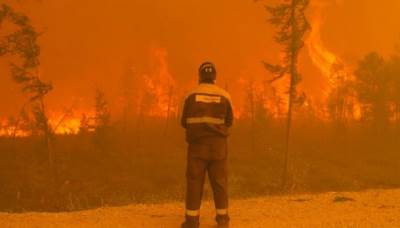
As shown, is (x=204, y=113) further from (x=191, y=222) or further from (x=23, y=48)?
(x=23, y=48)

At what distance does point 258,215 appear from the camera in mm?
10750

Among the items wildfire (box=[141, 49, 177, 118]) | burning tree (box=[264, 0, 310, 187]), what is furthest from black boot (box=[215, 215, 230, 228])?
wildfire (box=[141, 49, 177, 118])

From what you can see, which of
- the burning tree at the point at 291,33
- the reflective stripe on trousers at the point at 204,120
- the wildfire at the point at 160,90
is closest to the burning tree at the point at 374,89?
the wildfire at the point at 160,90

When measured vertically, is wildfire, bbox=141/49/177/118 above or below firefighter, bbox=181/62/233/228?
above

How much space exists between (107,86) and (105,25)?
2218cm

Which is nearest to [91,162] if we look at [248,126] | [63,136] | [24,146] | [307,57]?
[24,146]

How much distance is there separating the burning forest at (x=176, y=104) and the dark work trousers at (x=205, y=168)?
6.48 meters

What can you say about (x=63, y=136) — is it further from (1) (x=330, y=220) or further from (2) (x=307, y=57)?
(2) (x=307, y=57)

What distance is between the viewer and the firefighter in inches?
364

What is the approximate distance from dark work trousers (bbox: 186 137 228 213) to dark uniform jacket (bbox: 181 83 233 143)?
0.14 meters

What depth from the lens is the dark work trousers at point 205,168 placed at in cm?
924

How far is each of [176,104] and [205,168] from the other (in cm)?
5590

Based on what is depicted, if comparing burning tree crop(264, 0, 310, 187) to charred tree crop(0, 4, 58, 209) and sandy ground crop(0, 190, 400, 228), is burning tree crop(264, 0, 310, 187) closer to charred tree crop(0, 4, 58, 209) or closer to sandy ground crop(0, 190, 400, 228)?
charred tree crop(0, 4, 58, 209)

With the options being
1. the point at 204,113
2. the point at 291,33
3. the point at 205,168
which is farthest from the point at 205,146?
the point at 291,33
